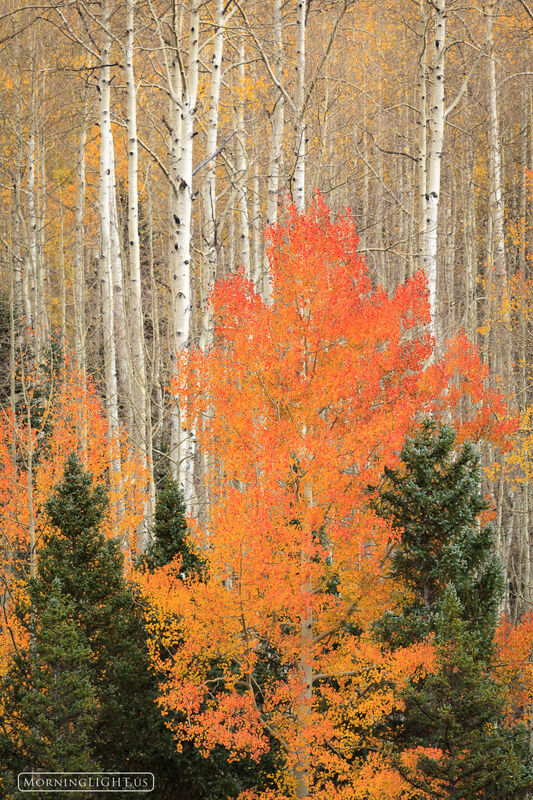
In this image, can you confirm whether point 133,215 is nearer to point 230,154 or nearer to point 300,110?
point 300,110

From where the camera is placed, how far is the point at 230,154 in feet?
61.4

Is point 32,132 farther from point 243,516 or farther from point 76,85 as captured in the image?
point 243,516

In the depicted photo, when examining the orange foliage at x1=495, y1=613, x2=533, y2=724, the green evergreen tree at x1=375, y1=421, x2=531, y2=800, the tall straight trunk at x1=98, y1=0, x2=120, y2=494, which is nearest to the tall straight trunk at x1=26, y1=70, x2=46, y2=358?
the tall straight trunk at x1=98, y1=0, x2=120, y2=494

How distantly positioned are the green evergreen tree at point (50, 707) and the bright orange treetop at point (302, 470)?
122 cm

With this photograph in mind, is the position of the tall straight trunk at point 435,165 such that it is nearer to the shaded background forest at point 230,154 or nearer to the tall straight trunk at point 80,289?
the shaded background forest at point 230,154

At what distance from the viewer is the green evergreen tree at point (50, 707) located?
977 cm

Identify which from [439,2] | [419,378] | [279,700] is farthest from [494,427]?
[439,2]

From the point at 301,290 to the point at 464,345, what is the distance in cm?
401

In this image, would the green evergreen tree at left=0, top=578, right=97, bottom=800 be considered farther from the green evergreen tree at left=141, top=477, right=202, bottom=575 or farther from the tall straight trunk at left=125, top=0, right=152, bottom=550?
the tall straight trunk at left=125, top=0, right=152, bottom=550

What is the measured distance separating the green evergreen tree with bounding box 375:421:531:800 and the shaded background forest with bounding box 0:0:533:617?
242cm

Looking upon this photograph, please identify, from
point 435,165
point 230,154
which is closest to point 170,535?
point 435,165

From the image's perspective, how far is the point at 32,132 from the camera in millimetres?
16625

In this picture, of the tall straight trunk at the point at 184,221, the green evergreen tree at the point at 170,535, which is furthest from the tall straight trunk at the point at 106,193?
the tall straight trunk at the point at 184,221

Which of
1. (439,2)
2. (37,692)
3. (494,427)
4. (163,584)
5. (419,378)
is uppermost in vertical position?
(439,2)
